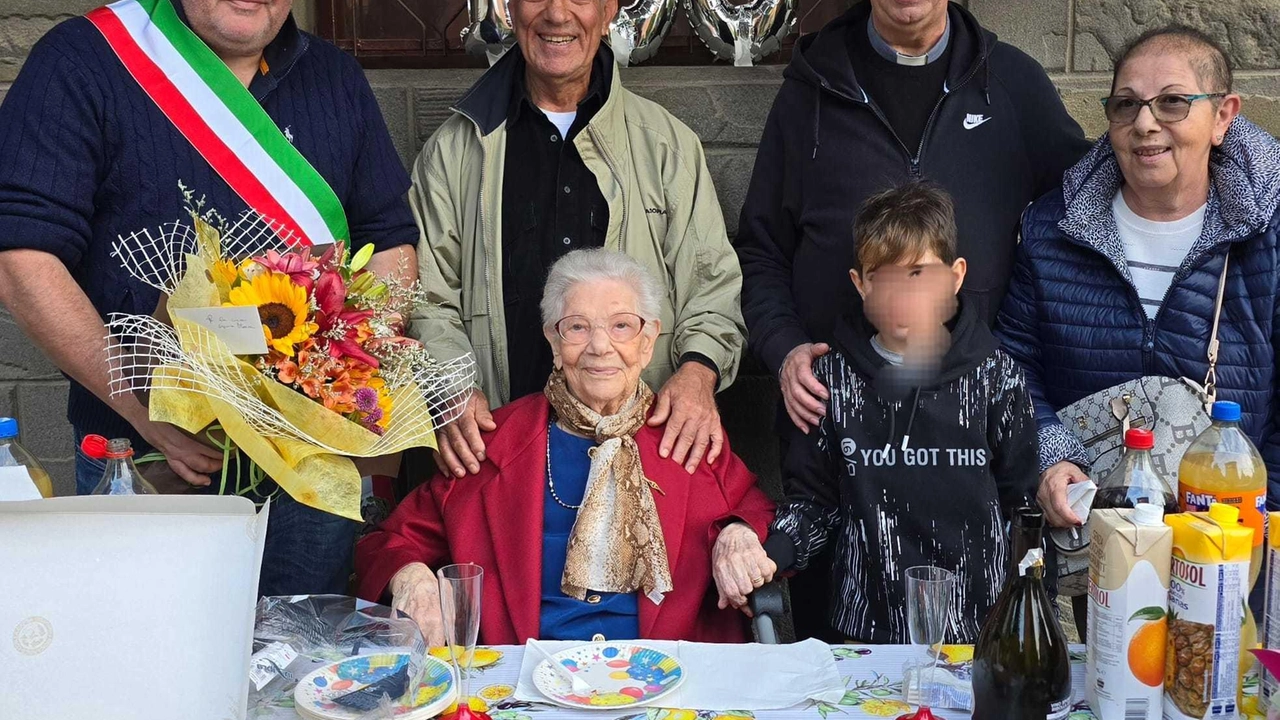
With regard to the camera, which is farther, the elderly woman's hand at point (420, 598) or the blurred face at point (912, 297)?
the blurred face at point (912, 297)

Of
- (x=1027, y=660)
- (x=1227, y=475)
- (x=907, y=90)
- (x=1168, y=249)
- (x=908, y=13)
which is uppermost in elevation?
(x=908, y=13)

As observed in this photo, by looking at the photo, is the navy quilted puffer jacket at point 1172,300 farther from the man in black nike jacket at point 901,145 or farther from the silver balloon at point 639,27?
the silver balloon at point 639,27

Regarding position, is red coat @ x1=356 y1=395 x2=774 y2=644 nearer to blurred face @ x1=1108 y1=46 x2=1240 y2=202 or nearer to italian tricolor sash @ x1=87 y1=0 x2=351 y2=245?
italian tricolor sash @ x1=87 y1=0 x2=351 y2=245

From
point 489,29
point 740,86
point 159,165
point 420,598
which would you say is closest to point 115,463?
point 420,598

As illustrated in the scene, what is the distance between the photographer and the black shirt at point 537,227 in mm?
2842

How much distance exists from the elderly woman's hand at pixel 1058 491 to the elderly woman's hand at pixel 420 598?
1.22 meters

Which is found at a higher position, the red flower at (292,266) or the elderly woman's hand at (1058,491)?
the red flower at (292,266)

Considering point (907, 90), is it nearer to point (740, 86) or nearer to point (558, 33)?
point (740, 86)

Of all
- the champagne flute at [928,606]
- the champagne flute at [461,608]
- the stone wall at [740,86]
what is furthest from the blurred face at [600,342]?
the stone wall at [740,86]

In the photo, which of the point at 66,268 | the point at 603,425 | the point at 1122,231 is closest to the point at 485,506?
the point at 603,425

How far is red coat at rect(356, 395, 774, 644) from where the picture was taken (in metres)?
2.30

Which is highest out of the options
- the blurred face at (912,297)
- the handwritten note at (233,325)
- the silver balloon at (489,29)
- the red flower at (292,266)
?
the silver balloon at (489,29)

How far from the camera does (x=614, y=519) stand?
2.32 m

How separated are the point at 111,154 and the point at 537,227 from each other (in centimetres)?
100
